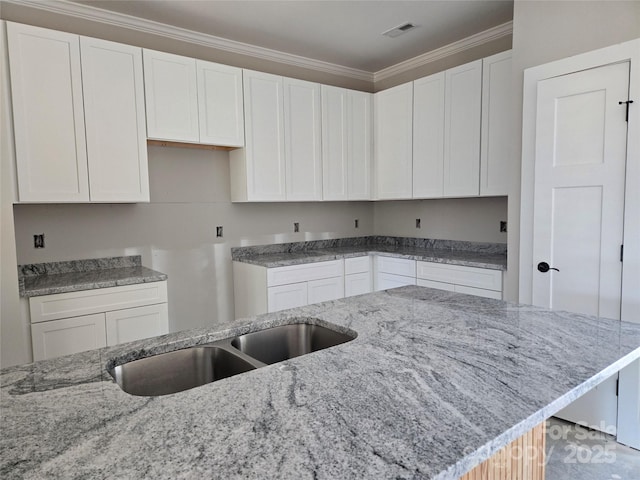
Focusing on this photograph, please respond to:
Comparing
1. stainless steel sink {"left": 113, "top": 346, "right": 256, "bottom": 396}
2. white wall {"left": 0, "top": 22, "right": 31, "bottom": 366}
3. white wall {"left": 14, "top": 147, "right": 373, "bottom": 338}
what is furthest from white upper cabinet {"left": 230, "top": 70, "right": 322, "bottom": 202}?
stainless steel sink {"left": 113, "top": 346, "right": 256, "bottom": 396}

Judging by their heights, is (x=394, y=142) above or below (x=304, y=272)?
above

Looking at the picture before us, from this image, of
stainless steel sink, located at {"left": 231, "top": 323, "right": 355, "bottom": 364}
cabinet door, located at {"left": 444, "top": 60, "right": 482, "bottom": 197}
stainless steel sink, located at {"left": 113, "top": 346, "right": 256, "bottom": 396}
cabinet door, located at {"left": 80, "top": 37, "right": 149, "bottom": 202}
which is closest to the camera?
stainless steel sink, located at {"left": 113, "top": 346, "right": 256, "bottom": 396}

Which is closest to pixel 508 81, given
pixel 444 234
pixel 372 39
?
pixel 372 39

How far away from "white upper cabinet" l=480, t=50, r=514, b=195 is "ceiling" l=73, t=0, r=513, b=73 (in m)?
0.44

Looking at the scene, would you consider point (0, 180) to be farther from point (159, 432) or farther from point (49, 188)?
point (159, 432)

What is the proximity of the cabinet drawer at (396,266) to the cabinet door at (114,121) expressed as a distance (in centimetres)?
219

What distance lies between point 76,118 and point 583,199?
3197 mm

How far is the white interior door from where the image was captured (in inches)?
89.3

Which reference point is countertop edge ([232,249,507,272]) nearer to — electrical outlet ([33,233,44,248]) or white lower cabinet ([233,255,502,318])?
white lower cabinet ([233,255,502,318])

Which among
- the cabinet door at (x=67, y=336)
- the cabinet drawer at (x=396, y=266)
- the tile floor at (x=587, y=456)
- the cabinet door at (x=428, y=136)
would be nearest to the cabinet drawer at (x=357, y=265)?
the cabinet drawer at (x=396, y=266)

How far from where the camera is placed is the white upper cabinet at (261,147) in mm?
3463

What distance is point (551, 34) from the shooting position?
2.50 m

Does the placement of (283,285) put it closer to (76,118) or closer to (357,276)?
(357,276)

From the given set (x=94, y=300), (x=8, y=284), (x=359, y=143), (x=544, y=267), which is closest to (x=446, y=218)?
(x=359, y=143)
